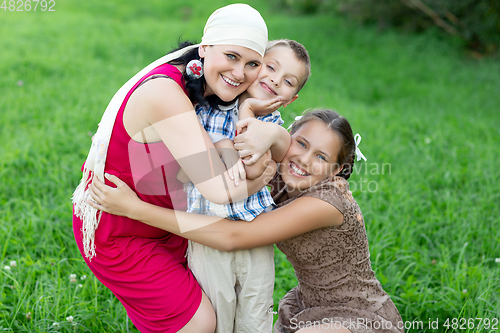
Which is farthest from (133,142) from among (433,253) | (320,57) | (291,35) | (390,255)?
(291,35)

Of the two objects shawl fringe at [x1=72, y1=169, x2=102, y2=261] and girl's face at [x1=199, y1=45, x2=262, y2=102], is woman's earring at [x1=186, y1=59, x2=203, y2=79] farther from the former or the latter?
shawl fringe at [x1=72, y1=169, x2=102, y2=261]

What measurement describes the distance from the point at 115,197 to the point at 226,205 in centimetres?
47

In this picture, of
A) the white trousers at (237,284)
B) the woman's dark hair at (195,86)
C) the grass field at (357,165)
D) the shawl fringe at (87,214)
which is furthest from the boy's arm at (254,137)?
the grass field at (357,165)

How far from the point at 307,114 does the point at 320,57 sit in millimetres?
6912

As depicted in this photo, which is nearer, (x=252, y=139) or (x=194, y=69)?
(x=252, y=139)

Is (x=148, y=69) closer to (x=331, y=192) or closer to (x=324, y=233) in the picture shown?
(x=331, y=192)

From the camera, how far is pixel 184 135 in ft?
5.52

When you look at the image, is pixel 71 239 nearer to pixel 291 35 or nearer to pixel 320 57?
pixel 320 57

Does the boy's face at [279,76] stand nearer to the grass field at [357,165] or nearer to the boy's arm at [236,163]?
the boy's arm at [236,163]

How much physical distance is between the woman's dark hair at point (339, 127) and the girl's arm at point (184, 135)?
24.1 inches

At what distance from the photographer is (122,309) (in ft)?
7.87

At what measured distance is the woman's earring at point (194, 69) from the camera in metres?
1.86

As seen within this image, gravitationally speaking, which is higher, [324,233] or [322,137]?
[322,137]

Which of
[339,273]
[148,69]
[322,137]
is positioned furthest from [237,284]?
[148,69]
